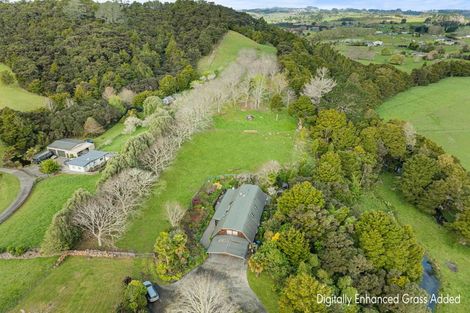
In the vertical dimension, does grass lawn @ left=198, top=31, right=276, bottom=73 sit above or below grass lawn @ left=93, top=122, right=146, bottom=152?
above

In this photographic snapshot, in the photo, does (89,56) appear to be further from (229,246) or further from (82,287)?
(229,246)

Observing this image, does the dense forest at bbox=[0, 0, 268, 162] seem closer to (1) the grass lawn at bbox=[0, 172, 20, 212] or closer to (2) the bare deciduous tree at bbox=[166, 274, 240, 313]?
(1) the grass lawn at bbox=[0, 172, 20, 212]

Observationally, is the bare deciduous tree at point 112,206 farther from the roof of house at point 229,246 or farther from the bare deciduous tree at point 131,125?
the bare deciduous tree at point 131,125

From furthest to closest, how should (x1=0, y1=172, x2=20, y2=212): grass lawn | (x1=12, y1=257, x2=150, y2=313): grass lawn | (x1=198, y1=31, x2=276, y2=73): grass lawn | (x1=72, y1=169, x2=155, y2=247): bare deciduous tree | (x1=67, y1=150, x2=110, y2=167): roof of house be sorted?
1. (x1=198, y1=31, x2=276, y2=73): grass lawn
2. (x1=67, y1=150, x2=110, y2=167): roof of house
3. (x1=0, y1=172, x2=20, y2=212): grass lawn
4. (x1=72, y1=169, x2=155, y2=247): bare deciduous tree
5. (x1=12, y1=257, x2=150, y2=313): grass lawn

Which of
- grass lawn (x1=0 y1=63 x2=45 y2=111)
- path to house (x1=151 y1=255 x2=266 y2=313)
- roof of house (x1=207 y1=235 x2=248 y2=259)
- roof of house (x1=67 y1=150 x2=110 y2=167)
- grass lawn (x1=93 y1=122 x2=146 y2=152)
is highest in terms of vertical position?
grass lawn (x1=0 y1=63 x2=45 y2=111)

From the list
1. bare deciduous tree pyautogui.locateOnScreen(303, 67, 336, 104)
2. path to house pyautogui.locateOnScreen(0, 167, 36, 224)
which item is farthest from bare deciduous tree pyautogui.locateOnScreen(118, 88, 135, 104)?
bare deciduous tree pyautogui.locateOnScreen(303, 67, 336, 104)

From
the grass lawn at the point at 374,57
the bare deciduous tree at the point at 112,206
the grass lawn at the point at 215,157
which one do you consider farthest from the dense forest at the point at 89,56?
the grass lawn at the point at 374,57

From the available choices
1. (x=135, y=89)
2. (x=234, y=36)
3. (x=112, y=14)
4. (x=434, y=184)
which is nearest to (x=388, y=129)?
(x=434, y=184)

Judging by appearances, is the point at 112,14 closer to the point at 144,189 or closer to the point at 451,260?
the point at 144,189
